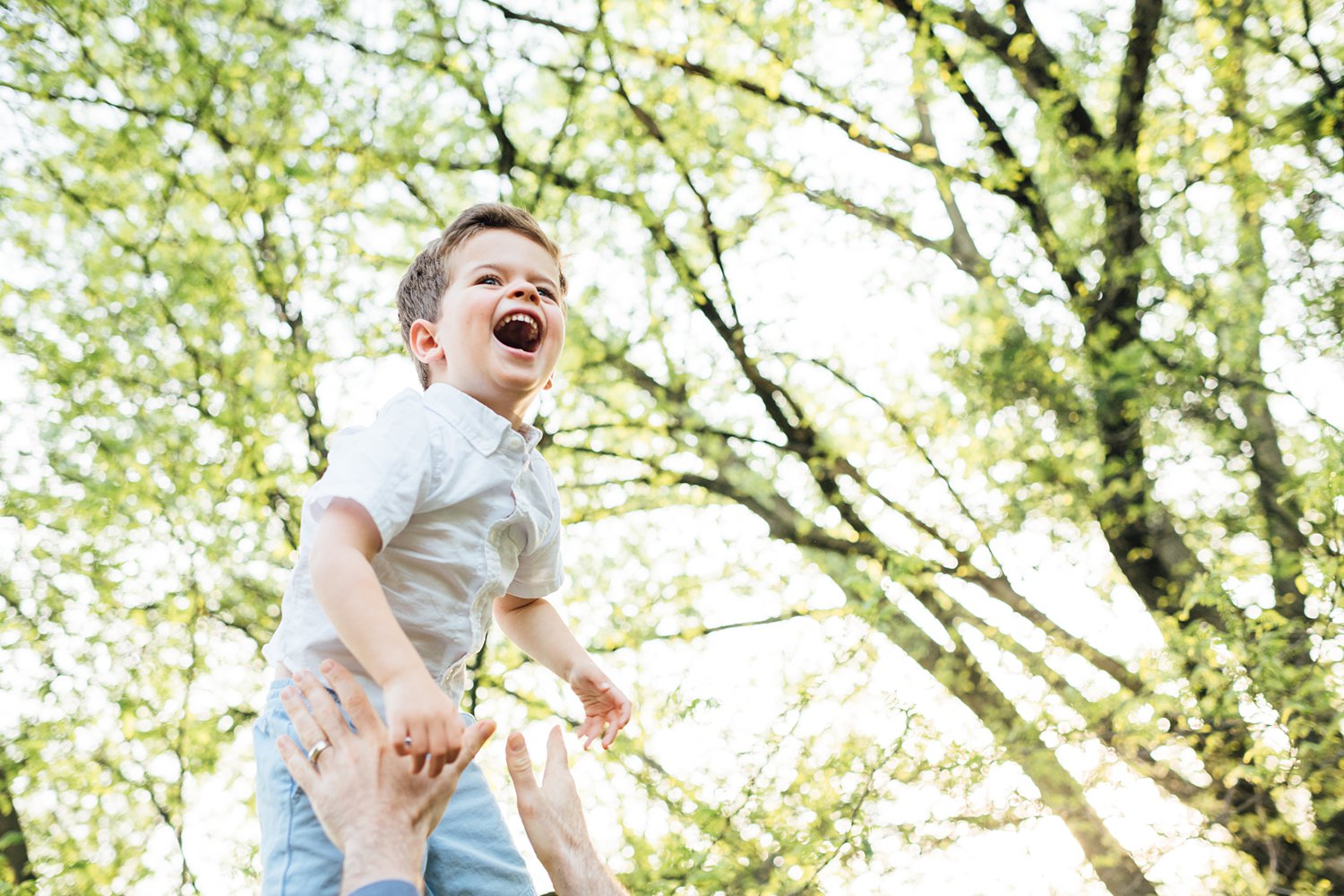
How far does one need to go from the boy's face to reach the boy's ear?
6 centimetres

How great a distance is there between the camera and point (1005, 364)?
13.4 feet

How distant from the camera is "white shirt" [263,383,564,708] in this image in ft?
4.42

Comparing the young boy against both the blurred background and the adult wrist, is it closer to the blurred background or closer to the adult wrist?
the adult wrist

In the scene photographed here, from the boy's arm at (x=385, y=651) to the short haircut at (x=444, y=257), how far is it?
61cm

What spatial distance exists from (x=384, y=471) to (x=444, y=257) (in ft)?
1.78

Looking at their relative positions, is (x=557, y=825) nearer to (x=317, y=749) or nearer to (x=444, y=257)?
(x=317, y=749)

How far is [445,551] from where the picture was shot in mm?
1443

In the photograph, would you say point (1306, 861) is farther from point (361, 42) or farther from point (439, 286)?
point (361, 42)

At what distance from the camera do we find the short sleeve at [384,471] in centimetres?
130

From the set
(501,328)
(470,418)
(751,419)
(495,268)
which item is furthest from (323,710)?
(751,419)

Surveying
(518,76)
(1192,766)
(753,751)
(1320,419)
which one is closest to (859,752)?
(753,751)

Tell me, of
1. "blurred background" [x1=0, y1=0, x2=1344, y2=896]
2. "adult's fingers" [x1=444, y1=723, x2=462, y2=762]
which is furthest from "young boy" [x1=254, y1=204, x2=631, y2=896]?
"blurred background" [x1=0, y1=0, x2=1344, y2=896]

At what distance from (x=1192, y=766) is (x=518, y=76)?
349 centimetres

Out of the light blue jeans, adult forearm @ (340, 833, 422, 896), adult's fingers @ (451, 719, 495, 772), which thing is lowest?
adult forearm @ (340, 833, 422, 896)
